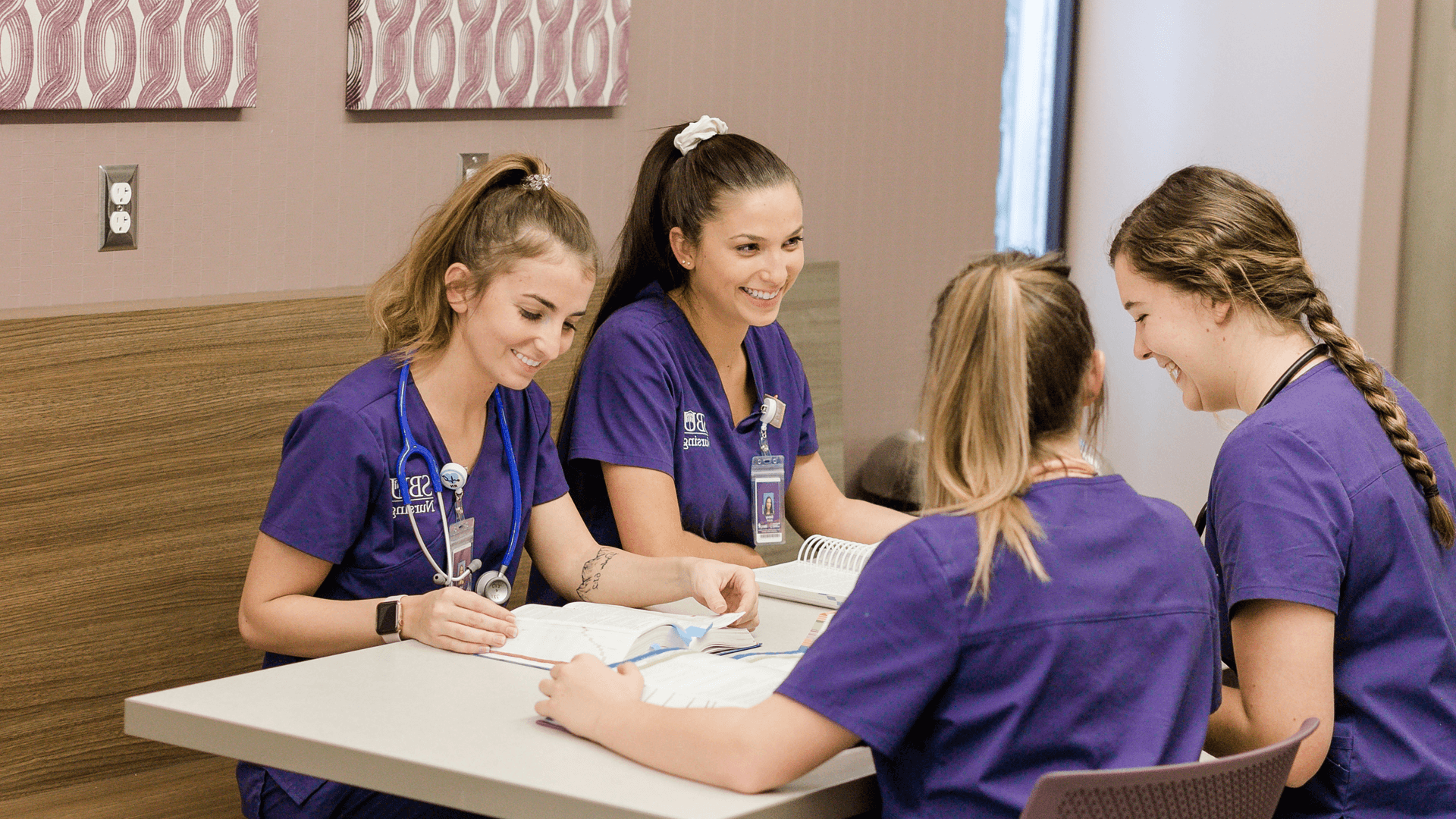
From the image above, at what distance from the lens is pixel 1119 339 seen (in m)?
4.93

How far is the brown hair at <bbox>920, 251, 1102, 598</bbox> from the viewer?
1365 millimetres

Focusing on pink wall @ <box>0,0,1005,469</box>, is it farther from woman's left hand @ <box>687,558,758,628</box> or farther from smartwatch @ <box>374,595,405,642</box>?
smartwatch @ <box>374,595,405,642</box>

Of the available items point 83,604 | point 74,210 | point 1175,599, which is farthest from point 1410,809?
point 74,210

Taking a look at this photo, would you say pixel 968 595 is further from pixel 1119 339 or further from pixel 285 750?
pixel 1119 339

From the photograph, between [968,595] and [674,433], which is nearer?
[968,595]

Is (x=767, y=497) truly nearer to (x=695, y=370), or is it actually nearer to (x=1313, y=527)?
(x=695, y=370)

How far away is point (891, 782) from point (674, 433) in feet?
3.47

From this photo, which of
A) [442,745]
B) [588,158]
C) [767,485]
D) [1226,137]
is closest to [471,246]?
[767,485]

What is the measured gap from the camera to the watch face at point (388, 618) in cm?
185

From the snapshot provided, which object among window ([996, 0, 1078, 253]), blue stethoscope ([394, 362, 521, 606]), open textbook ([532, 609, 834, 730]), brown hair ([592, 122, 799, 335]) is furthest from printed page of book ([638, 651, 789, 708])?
window ([996, 0, 1078, 253])

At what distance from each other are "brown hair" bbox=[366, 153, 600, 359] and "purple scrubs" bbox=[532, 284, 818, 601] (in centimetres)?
27

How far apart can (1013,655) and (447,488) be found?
946mm

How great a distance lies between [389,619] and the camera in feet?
6.07

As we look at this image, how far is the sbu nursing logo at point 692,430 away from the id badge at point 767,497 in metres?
0.11
